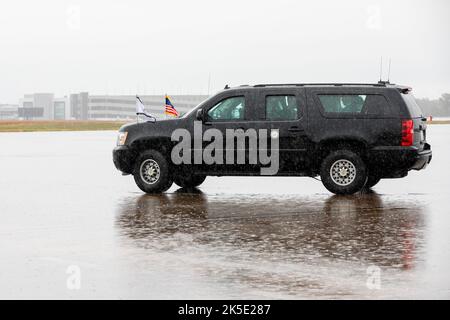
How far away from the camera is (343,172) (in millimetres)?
15961

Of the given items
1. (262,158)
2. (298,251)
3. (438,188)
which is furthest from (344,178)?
(298,251)

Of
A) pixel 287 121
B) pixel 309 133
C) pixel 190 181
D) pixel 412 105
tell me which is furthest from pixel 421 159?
pixel 190 181

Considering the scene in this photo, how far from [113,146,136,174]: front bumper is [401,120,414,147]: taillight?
4961 millimetres

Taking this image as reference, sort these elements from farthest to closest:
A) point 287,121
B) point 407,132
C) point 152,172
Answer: point 152,172, point 287,121, point 407,132

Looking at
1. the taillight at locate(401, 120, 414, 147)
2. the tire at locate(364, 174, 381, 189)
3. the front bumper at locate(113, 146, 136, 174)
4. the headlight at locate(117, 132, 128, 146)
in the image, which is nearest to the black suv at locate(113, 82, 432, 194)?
the taillight at locate(401, 120, 414, 147)

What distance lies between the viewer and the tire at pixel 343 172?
15.7m

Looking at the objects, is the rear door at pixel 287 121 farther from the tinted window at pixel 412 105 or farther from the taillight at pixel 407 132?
the tinted window at pixel 412 105

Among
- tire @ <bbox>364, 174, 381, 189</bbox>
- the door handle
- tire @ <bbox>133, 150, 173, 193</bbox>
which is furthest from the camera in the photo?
tire @ <bbox>364, 174, 381, 189</bbox>

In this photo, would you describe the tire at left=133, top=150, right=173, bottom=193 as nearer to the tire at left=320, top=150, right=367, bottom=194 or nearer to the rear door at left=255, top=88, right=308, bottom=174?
the rear door at left=255, top=88, right=308, bottom=174

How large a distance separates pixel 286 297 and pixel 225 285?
2.34ft

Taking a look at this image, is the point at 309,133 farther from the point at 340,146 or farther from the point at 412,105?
the point at 412,105

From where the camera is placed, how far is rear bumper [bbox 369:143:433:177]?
15.6m

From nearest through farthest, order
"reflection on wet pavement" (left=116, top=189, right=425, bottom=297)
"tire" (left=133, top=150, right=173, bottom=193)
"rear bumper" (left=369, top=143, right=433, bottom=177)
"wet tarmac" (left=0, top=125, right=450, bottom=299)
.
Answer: "wet tarmac" (left=0, top=125, right=450, bottom=299) < "reflection on wet pavement" (left=116, top=189, right=425, bottom=297) < "rear bumper" (left=369, top=143, right=433, bottom=177) < "tire" (left=133, top=150, right=173, bottom=193)

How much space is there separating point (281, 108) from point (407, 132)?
228cm
